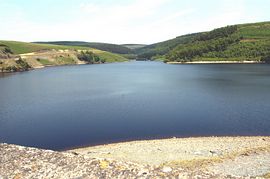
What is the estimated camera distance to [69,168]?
1129 inches

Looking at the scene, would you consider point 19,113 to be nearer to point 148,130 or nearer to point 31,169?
point 148,130

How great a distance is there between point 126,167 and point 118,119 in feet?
176

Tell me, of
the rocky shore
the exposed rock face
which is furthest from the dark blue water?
the exposed rock face

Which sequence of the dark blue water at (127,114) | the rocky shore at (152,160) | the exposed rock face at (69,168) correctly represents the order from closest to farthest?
the exposed rock face at (69,168) < the rocky shore at (152,160) < the dark blue water at (127,114)

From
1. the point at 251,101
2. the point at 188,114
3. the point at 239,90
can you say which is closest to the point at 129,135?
the point at 188,114

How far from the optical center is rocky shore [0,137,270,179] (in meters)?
27.6

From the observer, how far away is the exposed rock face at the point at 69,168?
88.2 ft

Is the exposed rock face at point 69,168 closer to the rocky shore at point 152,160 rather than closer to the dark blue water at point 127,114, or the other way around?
the rocky shore at point 152,160

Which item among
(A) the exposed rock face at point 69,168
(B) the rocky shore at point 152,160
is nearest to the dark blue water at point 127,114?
(B) the rocky shore at point 152,160

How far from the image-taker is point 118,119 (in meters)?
81.3

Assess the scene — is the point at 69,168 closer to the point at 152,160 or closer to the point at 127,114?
the point at 152,160

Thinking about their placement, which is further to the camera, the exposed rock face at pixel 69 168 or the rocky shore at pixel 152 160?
the rocky shore at pixel 152 160

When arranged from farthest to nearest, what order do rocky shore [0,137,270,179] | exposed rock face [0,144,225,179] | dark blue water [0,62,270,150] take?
dark blue water [0,62,270,150]
rocky shore [0,137,270,179]
exposed rock face [0,144,225,179]

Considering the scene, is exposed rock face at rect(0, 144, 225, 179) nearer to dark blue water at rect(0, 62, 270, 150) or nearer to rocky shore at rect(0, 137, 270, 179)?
rocky shore at rect(0, 137, 270, 179)
